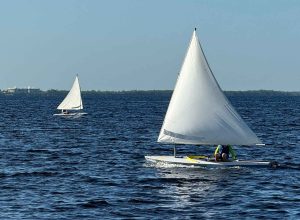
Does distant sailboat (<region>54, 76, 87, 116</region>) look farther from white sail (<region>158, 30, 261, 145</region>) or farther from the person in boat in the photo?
the person in boat

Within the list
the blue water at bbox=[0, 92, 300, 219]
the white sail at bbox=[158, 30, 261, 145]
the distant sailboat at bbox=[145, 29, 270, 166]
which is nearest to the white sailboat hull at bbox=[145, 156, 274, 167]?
the distant sailboat at bbox=[145, 29, 270, 166]

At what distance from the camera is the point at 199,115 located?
52.9m

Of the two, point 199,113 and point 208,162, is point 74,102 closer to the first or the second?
point 199,113

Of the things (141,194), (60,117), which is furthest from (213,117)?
(60,117)

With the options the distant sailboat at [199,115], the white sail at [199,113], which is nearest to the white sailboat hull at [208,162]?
the distant sailboat at [199,115]

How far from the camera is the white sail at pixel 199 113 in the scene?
170ft

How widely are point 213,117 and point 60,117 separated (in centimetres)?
9763

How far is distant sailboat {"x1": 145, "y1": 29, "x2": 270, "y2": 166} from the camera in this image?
51625 mm

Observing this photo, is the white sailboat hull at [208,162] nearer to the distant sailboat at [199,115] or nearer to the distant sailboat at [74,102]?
the distant sailboat at [199,115]

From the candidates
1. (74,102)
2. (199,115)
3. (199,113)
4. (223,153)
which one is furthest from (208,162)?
(74,102)

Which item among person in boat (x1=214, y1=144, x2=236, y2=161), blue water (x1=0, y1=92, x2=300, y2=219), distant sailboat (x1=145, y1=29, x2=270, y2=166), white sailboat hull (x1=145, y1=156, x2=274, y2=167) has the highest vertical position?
distant sailboat (x1=145, y1=29, x2=270, y2=166)

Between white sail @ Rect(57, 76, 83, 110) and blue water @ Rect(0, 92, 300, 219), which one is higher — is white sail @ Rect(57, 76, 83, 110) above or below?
above

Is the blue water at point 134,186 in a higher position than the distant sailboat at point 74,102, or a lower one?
lower

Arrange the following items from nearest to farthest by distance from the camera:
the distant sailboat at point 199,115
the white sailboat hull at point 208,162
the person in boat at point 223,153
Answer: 1. the white sailboat hull at point 208,162
2. the person in boat at point 223,153
3. the distant sailboat at point 199,115
